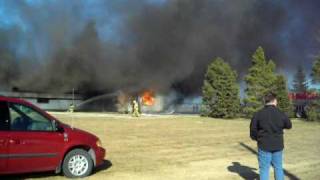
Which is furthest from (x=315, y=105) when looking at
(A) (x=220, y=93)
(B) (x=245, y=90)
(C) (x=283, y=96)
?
(A) (x=220, y=93)

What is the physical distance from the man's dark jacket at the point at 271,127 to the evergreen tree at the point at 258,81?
35.9 metres

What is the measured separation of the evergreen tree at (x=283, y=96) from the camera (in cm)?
4809

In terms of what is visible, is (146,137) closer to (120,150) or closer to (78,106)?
(120,150)

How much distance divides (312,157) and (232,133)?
8.38m

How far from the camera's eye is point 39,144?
12.2 m

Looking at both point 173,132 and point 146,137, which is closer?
point 146,137

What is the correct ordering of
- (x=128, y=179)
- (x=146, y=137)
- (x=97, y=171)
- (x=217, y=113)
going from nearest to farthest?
1. (x=128, y=179)
2. (x=97, y=171)
3. (x=146, y=137)
4. (x=217, y=113)

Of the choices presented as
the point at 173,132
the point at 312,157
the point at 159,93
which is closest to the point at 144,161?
the point at 312,157

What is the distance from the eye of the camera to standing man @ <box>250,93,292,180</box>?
11398mm

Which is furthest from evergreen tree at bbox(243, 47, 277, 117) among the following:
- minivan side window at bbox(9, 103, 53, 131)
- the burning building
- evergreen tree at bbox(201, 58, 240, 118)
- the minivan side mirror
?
minivan side window at bbox(9, 103, 53, 131)

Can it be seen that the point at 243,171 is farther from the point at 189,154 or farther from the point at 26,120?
the point at 26,120

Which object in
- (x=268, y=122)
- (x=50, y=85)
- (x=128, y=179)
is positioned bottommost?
(x=128, y=179)

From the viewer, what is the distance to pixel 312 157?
60.8ft

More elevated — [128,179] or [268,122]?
[268,122]
